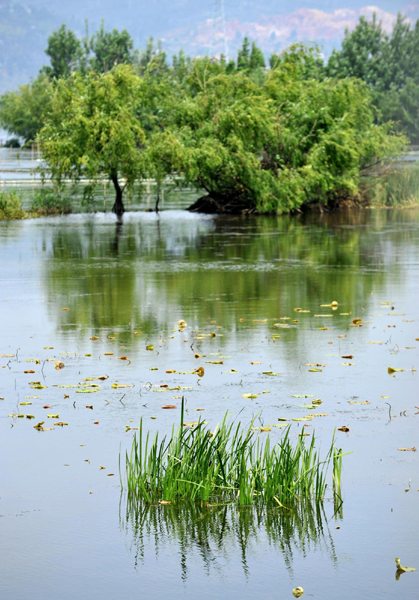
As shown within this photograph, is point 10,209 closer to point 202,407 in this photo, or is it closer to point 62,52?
point 202,407

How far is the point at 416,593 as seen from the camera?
553cm

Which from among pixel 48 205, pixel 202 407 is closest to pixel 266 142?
pixel 48 205

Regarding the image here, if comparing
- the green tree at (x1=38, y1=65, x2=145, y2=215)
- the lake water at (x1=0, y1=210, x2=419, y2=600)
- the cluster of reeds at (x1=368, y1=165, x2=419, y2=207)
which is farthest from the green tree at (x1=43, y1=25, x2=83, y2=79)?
the lake water at (x1=0, y1=210, x2=419, y2=600)

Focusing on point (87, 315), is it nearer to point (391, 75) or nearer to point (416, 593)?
point (416, 593)

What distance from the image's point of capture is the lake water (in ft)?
19.3

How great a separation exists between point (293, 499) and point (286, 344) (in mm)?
5739

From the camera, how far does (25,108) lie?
4943 inches

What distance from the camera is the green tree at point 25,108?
123875 mm

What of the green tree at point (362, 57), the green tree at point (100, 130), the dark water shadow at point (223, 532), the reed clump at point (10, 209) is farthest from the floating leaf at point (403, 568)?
the green tree at point (362, 57)

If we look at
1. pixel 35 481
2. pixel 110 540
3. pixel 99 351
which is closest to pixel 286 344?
pixel 99 351

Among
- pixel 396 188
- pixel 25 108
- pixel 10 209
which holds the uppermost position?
pixel 25 108

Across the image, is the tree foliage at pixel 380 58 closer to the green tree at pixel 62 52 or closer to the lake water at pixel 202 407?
the green tree at pixel 62 52

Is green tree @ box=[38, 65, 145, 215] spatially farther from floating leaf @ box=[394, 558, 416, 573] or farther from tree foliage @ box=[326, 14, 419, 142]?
tree foliage @ box=[326, 14, 419, 142]

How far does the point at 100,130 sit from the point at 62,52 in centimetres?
10854
